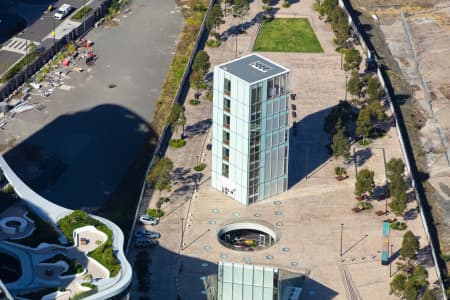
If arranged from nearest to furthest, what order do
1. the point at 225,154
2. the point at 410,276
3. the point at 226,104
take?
1. the point at 410,276
2. the point at 226,104
3. the point at 225,154

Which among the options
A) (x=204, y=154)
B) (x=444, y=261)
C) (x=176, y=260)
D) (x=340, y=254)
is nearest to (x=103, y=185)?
(x=204, y=154)

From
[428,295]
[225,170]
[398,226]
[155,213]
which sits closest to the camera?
[428,295]

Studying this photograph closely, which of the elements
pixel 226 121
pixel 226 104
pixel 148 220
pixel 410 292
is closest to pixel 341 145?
pixel 226 121

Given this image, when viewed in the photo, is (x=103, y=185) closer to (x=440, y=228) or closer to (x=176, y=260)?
(x=176, y=260)

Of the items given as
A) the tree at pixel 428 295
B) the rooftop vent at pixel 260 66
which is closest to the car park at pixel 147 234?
the rooftop vent at pixel 260 66

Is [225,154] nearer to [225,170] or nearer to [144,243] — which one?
[225,170]

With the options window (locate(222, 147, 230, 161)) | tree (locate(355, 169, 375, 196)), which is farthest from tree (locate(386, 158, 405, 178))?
window (locate(222, 147, 230, 161))

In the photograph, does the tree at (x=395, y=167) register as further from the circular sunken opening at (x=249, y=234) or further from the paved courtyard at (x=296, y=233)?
the circular sunken opening at (x=249, y=234)
